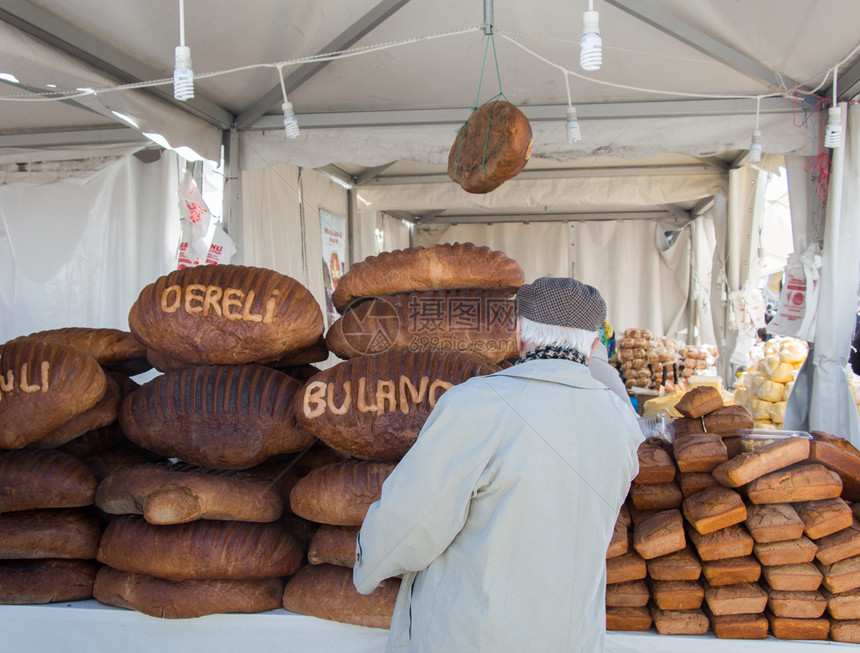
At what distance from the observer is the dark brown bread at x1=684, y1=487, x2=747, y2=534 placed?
5.33 feet

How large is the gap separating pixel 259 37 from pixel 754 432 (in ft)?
8.98

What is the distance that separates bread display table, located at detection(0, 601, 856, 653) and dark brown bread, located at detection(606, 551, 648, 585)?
0.15 metres

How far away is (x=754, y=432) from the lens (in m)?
2.01

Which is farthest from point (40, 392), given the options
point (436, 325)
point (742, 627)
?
point (742, 627)

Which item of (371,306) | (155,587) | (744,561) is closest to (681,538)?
(744,561)

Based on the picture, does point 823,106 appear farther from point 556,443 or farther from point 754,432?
point 556,443

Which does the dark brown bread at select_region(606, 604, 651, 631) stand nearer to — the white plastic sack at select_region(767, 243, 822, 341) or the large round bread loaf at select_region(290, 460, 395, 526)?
the large round bread loaf at select_region(290, 460, 395, 526)

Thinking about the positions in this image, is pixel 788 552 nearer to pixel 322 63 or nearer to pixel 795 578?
pixel 795 578

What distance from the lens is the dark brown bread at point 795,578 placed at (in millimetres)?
1579

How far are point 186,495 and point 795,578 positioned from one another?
168cm

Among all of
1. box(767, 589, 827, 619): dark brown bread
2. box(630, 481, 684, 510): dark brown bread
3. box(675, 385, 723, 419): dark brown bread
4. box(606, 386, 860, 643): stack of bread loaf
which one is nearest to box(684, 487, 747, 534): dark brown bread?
box(606, 386, 860, 643): stack of bread loaf

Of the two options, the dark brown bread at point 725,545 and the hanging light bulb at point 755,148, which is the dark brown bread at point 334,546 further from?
the hanging light bulb at point 755,148

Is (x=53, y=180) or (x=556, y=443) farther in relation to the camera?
(x=53, y=180)

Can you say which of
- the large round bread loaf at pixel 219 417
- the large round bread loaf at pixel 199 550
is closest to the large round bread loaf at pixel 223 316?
the large round bread loaf at pixel 219 417
